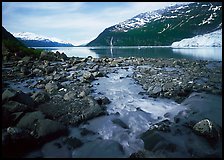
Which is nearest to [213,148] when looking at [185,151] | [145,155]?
[185,151]

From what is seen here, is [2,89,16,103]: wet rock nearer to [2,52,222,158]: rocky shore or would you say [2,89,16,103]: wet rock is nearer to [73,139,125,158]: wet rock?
[2,52,222,158]: rocky shore

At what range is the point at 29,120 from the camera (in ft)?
22.5

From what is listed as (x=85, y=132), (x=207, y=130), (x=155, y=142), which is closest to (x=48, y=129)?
(x=85, y=132)

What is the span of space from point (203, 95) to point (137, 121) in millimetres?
4409

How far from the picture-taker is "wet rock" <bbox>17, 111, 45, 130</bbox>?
21.7 ft

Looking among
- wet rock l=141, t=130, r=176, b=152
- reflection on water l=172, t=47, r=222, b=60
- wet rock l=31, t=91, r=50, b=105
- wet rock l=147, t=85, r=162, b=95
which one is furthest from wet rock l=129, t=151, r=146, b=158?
reflection on water l=172, t=47, r=222, b=60

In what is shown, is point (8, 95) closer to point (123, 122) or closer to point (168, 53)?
point (123, 122)

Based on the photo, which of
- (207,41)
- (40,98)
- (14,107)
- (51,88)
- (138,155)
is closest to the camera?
(138,155)

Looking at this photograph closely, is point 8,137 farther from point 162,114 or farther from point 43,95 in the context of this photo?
point 162,114

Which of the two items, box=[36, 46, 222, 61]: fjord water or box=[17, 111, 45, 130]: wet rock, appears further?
box=[36, 46, 222, 61]: fjord water

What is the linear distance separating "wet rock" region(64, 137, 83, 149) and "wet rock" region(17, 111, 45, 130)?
108 cm

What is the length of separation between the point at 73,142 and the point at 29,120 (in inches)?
62.4

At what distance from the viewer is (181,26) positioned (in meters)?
179

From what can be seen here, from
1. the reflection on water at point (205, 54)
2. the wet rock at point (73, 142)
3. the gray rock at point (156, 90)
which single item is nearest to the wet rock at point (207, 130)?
the wet rock at point (73, 142)
